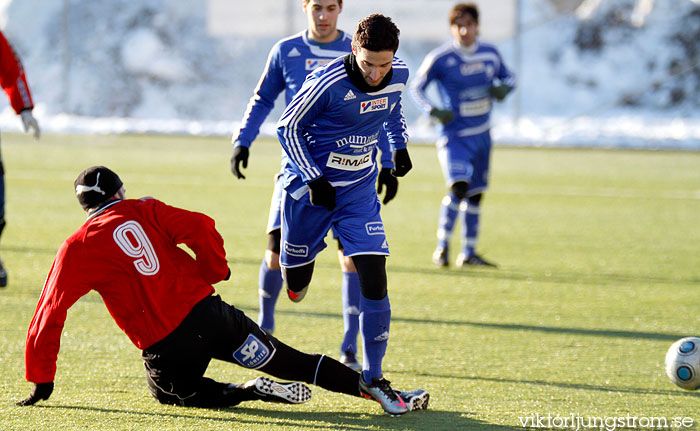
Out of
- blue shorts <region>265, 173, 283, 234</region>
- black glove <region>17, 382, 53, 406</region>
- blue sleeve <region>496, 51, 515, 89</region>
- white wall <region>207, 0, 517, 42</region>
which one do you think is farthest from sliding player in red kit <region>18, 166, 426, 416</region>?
white wall <region>207, 0, 517, 42</region>

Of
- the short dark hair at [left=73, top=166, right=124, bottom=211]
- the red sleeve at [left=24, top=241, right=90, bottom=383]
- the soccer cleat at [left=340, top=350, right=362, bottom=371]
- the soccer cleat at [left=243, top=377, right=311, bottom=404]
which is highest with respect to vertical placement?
the short dark hair at [left=73, top=166, right=124, bottom=211]

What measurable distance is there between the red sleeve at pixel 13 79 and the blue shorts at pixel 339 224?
319 centimetres

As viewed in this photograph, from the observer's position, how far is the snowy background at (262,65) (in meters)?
26.3

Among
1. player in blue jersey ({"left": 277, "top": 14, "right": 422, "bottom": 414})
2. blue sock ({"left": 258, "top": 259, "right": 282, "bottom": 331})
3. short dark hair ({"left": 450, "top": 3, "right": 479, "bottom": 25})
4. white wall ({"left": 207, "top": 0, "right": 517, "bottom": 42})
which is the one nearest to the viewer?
player in blue jersey ({"left": 277, "top": 14, "right": 422, "bottom": 414})

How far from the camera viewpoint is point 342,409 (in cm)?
428

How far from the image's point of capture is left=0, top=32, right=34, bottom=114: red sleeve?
6922mm

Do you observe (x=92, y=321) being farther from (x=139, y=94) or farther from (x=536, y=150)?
(x=139, y=94)

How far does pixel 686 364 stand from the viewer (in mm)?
4301

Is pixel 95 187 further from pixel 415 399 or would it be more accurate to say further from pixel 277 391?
pixel 415 399

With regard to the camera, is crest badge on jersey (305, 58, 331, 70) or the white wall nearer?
crest badge on jersey (305, 58, 331, 70)

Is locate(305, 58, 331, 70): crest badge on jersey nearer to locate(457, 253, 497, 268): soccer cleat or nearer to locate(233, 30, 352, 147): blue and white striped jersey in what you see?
locate(233, 30, 352, 147): blue and white striped jersey

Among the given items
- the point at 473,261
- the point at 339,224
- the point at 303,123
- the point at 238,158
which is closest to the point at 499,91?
the point at 473,261

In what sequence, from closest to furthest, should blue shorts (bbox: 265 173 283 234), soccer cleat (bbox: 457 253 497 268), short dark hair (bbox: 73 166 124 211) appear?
short dark hair (bbox: 73 166 124 211), blue shorts (bbox: 265 173 283 234), soccer cleat (bbox: 457 253 497 268)

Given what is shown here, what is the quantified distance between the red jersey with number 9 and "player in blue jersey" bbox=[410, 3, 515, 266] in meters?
4.64
